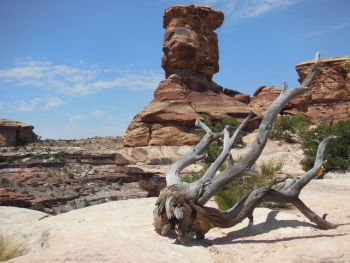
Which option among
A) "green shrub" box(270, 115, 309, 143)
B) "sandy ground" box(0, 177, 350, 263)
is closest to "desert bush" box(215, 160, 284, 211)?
"sandy ground" box(0, 177, 350, 263)

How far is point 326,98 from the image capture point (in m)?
36.2

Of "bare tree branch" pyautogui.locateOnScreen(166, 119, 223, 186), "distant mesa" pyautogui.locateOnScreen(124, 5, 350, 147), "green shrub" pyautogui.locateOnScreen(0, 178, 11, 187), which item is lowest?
"green shrub" pyautogui.locateOnScreen(0, 178, 11, 187)

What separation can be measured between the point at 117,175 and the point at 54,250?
1333 inches

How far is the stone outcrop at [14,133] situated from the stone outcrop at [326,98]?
3137cm

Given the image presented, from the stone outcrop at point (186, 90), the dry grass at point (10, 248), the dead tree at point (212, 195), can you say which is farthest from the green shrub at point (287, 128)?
the dry grass at point (10, 248)

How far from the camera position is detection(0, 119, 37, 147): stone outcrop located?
169ft

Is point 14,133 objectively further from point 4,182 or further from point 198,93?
point 198,93

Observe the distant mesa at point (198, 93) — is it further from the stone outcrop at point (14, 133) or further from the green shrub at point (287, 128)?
the stone outcrop at point (14, 133)

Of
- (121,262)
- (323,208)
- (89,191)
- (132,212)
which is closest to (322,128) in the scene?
(323,208)

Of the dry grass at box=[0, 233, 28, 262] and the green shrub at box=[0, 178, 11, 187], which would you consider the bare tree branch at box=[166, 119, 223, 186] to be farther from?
the green shrub at box=[0, 178, 11, 187]

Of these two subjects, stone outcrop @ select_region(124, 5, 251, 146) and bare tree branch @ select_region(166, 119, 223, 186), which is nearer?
bare tree branch @ select_region(166, 119, 223, 186)

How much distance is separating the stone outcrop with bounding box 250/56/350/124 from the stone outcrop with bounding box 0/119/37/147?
3137 centimetres

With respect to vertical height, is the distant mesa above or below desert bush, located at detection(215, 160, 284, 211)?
above

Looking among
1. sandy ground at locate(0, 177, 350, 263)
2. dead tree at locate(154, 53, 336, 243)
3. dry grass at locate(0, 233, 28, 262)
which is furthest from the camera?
dead tree at locate(154, 53, 336, 243)
